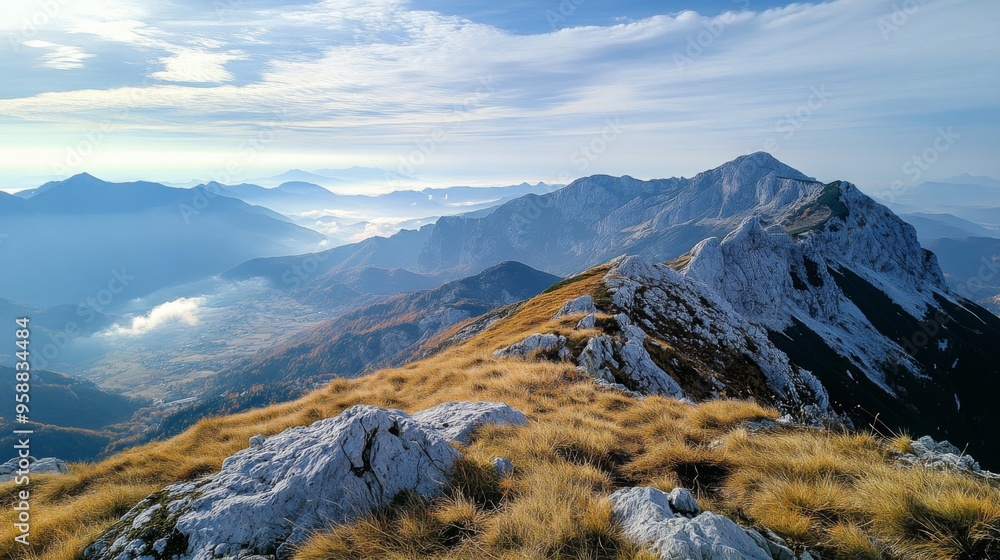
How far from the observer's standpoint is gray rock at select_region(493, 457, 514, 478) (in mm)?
7629

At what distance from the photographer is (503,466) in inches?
305

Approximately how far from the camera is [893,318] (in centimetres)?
13888

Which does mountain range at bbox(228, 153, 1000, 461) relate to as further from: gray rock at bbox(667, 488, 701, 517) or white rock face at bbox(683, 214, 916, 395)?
gray rock at bbox(667, 488, 701, 517)

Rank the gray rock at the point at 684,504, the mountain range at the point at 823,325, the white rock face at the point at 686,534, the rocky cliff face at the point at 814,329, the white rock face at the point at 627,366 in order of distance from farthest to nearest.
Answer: the mountain range at the point at 823,325 → the rocky cliff face at the point at 814,329 → the white rock face at the point at 627,366 → the gray rock at the point at 684,504 → the white rock face at the point at 686,534

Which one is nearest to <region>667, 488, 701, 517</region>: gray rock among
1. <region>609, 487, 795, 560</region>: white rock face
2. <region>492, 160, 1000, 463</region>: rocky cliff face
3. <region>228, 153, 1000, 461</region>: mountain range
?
<region>609, 487, 795, 560</region>: white rock face

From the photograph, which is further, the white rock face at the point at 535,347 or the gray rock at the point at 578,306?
the gray rock at the point at 578,306

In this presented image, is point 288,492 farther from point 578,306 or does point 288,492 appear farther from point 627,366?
point 578,306

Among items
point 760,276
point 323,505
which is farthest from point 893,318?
point 323,505

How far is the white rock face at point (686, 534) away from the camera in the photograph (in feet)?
16.5

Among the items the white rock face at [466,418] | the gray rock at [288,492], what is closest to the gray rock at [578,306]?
the white rock face at [466,418]

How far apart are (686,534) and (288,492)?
21.3 ft

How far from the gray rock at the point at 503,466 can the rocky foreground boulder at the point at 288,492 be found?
839 millimetres

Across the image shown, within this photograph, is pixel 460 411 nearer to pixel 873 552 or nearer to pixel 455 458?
pixel 455 458

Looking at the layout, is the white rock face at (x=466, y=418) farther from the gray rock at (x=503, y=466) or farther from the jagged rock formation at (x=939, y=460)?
the jagged rock formation at (x=939, y=460)
